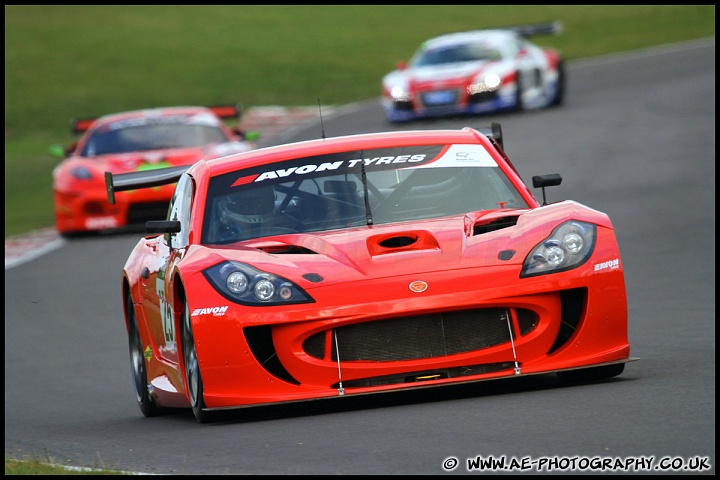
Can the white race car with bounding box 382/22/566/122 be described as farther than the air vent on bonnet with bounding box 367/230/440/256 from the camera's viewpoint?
Yes

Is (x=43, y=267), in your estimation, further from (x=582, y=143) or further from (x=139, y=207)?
(x=582, y=143)

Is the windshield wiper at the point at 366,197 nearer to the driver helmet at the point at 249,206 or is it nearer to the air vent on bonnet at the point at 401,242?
the driver helmet at the point at 249,206

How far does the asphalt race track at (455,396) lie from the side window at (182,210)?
2.89ft

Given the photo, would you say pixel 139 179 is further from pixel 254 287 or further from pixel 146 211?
pixel 146 211

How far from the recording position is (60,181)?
18.2 meters

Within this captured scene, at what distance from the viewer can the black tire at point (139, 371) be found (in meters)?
8.20

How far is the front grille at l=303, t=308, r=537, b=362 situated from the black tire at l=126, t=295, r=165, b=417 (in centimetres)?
194

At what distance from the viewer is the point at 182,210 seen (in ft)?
26.3

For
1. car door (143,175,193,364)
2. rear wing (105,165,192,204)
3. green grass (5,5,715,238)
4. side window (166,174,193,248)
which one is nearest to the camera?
car door (143,175,193,364)

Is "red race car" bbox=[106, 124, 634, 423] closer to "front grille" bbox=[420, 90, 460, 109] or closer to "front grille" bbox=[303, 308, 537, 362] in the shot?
"front grille" bbox=[303, 308, 537, 362]

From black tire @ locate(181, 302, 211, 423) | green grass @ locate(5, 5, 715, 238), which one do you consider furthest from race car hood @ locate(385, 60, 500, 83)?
black tire @ locate(181, 302, 211, 423)

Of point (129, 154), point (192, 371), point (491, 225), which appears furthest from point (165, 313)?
point (129, 154)

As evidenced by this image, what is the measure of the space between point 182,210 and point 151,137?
10991 millimetres

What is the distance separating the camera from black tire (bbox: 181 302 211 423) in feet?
22.0
